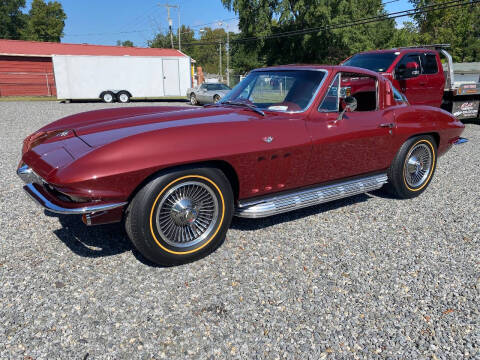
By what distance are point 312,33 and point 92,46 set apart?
64.2 feet

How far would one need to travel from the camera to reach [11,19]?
5872 centimetres

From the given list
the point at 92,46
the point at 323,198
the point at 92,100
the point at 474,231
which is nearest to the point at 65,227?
the point at 323,198

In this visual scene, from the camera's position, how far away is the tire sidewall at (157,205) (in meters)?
2.56

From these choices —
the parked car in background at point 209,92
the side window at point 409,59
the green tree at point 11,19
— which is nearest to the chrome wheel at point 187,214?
the side window at point 409,59

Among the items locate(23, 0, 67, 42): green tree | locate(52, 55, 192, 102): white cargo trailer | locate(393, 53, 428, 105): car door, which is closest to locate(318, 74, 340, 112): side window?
locate(393, 53, 428, 105): car door

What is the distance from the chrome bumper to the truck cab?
685 cm

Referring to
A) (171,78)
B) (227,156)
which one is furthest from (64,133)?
(171,78)

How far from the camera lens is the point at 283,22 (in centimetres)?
2912

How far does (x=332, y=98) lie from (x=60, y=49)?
33.0 metres

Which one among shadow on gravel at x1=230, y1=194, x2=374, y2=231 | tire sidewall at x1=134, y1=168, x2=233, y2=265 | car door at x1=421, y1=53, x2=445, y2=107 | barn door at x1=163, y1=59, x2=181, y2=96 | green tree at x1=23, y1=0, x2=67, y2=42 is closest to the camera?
tire sidewall at x1=134, y1=168, x2=233, y2=265

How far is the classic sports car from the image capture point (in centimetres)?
249

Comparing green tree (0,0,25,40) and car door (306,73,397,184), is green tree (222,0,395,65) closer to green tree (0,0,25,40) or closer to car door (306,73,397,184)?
car door (306,73,397,184)

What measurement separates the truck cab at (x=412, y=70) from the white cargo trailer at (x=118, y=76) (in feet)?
54.9

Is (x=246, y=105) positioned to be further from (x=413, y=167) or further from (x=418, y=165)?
(x=418, y=165)
